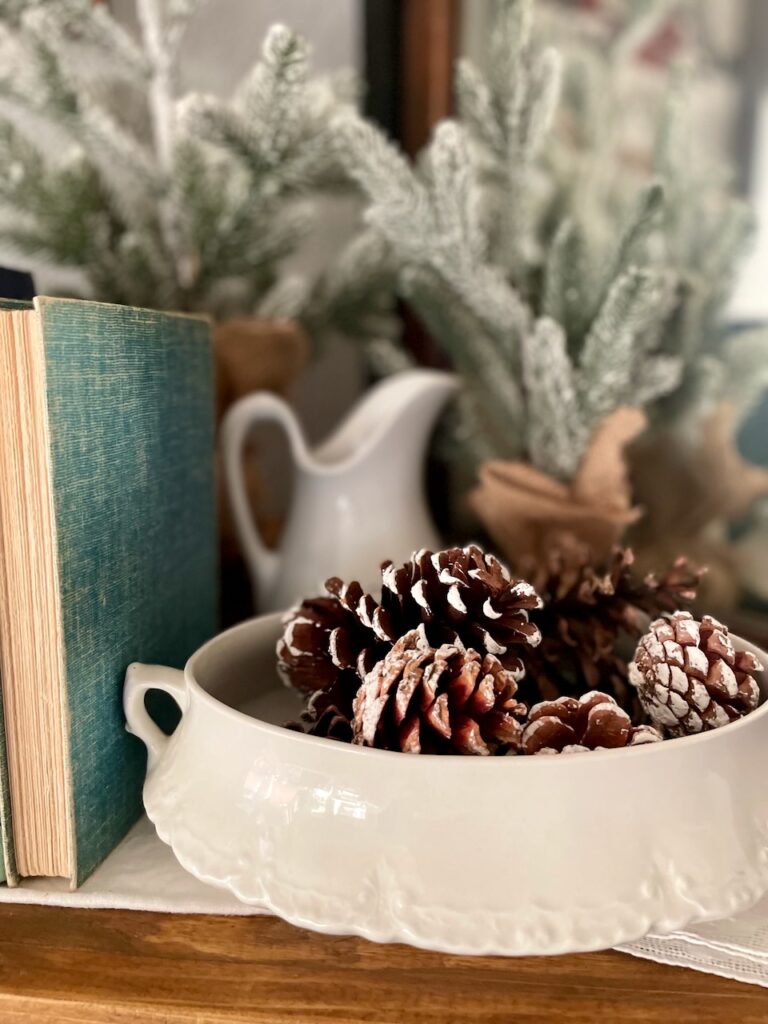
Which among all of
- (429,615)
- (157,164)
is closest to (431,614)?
(429,615)

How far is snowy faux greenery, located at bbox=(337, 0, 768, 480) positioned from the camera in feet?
1.63

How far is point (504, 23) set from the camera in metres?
0.52

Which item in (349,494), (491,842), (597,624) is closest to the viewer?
(491,842)

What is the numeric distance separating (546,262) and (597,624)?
0.29 metres

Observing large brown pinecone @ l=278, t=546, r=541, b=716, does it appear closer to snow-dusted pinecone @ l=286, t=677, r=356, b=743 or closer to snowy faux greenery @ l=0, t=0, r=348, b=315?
snow-dusted pinecone @ l=286, t=677, r=356, b=743

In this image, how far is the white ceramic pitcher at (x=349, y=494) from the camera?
531 mm

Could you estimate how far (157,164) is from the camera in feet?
2.01

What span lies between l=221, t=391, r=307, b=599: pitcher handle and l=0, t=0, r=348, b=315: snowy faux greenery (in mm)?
122

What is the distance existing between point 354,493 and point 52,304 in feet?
0.86

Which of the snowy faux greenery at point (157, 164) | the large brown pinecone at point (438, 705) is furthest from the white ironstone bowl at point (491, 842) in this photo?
the snowy faux greenery at point (157, 164)

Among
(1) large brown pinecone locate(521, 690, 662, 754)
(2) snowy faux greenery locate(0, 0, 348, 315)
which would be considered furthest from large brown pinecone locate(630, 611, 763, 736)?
(2) snowy faux greenery locate(0, 0, 348, 315)

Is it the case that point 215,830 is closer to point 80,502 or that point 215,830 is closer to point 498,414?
point 80,502

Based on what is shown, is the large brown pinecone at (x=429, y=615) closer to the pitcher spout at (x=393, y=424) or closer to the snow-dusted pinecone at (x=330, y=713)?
the snow-dusted pinecone at (x=330, y=713)

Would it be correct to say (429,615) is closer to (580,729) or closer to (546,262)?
(580,729)
